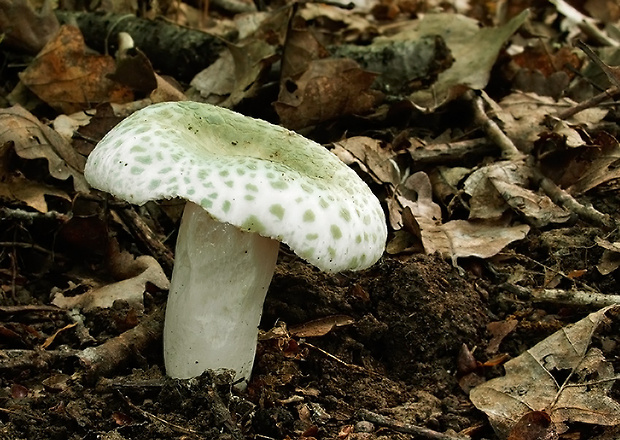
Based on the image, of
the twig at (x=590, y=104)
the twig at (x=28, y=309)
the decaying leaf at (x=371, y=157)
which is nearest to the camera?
the twig at (x=28, y=309)

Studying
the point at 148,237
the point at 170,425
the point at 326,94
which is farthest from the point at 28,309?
the point at 326,94

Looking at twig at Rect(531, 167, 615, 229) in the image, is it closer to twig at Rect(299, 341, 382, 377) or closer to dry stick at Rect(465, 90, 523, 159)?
dry stick at Rect(465, 90, 523, 159)

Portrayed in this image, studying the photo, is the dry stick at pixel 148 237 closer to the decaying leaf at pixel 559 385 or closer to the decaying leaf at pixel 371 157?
the decaying leaf at pixel 371 157

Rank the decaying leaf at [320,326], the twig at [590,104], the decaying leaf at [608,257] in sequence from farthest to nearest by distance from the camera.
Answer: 1. the twig at [590,104]
2. the decaying leaf at [608,257]
3. the decaying leaf at [320,326]

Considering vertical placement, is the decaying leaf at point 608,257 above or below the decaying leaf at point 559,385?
above

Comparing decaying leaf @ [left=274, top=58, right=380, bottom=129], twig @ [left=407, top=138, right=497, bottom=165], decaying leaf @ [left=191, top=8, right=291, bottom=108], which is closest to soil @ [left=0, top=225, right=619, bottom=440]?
twig @ [left=407, top=138, right=497, bottom=165]

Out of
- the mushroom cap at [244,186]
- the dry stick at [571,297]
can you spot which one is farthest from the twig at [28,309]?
the dry stick at [571,297]

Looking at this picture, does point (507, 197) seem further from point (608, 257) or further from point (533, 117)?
point (533, 117)

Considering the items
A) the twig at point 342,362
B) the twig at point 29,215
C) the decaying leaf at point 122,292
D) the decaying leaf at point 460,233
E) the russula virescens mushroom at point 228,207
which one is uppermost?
the russula virescens mushroom at point 228,207
